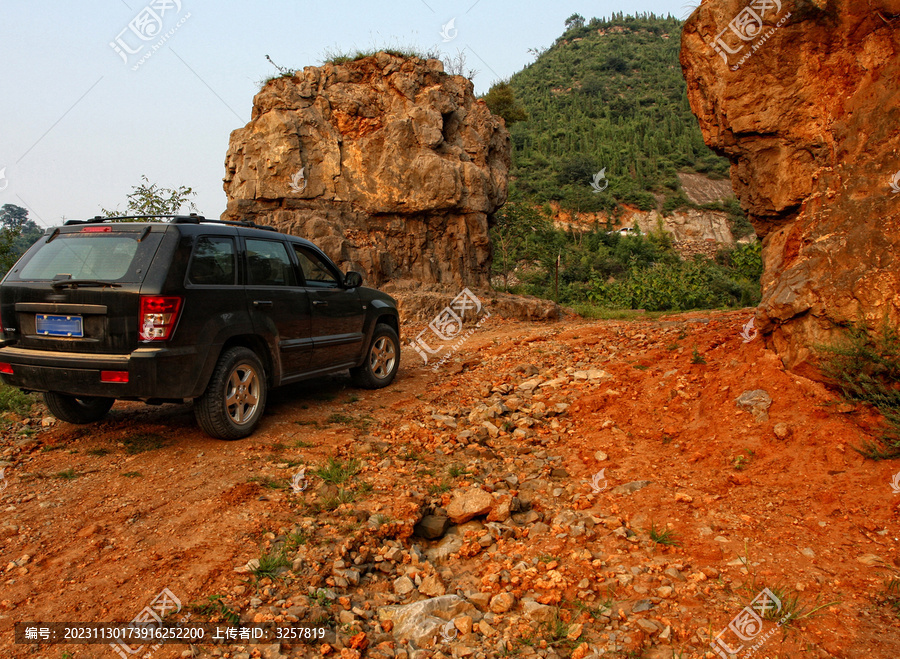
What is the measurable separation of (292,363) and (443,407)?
5.98 feet

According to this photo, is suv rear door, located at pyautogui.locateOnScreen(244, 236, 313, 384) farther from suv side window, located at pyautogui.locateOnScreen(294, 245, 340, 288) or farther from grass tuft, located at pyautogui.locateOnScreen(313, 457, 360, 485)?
grass tuft, located at pyautogui.locateOnScreen(313, 457, 360, 485)

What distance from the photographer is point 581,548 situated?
3391 millimetres

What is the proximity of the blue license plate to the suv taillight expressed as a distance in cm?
54

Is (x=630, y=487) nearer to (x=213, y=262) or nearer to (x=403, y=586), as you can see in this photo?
(x=403, y=586)

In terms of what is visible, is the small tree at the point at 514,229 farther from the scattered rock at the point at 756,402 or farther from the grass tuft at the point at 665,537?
the grass tuft at the point at 665,537

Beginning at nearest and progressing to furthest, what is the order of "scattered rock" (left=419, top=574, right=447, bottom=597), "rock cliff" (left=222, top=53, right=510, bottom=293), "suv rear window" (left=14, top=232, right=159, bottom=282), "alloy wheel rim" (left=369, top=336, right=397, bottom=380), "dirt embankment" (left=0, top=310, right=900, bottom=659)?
"dirt embankment" (left=0, top=310, right=900, bottom=659) → "scattered rock" (left=419, top=574, right=447, bottom=597) → "suv rear window" (left=14, top=232, right=159, bottom=282) → "alloy wheel rim" (left=369, top=336, right=397, bottom=380) → "rock cliff" (left=222, top=53, right=510, bottom=293)

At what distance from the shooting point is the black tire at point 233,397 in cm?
463

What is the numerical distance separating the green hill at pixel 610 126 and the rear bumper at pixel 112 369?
39490 millimetres

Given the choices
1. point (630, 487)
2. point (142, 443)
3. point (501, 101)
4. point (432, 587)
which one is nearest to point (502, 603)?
point (432, 587)

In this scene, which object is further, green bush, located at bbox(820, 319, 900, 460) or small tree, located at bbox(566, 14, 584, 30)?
small tree, located at bbox(566, 14, 584, 30)

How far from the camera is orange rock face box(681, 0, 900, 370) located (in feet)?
13.7

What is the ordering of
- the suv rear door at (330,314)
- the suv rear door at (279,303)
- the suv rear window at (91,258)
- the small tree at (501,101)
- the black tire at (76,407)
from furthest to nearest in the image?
the small tree at (501,101) < the suv rear door at (330,314) < the suv rear door at (279,303) < the black tire at (76,407) < the suv rear window at (91,258)

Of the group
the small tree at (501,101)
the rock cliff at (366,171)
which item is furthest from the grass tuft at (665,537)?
the small tree at (501,101)

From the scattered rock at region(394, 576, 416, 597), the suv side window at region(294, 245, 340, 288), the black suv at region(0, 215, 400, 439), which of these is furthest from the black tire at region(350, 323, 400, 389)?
the scattered rock at region(394, 576, 416, 597)
